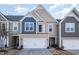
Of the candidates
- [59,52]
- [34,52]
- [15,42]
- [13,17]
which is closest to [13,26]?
[13,17]

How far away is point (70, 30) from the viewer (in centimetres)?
811

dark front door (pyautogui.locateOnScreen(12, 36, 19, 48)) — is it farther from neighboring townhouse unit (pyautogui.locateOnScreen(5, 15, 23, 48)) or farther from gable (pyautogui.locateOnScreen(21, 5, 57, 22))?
gable (pyautogui.locateOnScreen(21, 5, 57, 22))

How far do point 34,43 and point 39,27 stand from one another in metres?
0.34

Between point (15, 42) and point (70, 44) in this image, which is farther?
point (70, 44)

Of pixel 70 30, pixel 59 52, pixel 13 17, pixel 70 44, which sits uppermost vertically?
pixel 13 17

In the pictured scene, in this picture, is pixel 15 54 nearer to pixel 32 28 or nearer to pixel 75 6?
pixel 32 28

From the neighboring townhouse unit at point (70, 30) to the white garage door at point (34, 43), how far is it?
0.34m

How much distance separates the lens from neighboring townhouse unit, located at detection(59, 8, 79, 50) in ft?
26.5

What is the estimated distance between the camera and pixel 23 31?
809 centimetres

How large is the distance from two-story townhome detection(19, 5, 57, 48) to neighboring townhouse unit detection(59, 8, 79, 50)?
142 millimetres

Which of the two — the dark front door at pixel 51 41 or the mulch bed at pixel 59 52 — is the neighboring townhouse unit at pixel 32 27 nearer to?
the dark front door at pixel 51 41

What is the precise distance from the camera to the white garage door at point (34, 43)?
812 cm

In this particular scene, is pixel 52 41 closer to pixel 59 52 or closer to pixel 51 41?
pixel 51 41
